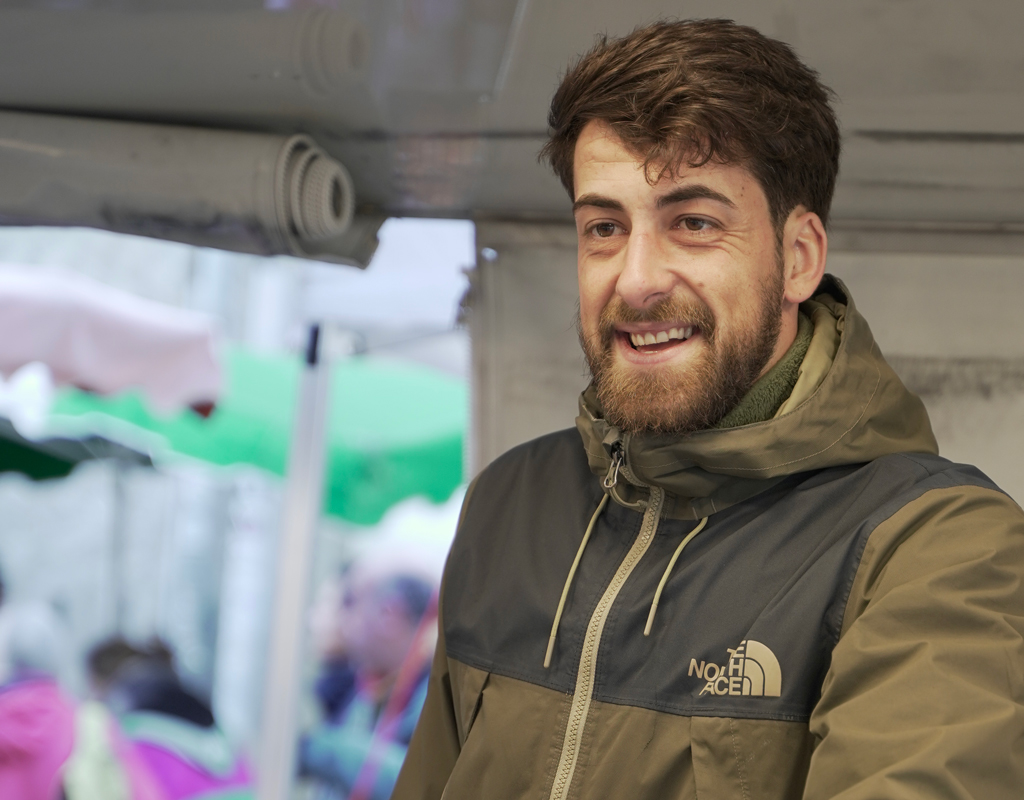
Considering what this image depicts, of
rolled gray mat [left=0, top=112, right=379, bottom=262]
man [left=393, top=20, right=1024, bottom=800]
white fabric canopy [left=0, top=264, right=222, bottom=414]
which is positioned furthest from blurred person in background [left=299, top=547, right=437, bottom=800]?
man [left=393, top=20, right=1024, bottom=800]

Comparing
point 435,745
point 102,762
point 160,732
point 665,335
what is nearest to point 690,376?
point 665,335

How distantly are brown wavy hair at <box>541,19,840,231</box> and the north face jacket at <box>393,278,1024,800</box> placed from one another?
0.20 meters

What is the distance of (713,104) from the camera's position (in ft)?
3.39

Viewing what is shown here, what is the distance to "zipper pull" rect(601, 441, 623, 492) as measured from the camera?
105 cm

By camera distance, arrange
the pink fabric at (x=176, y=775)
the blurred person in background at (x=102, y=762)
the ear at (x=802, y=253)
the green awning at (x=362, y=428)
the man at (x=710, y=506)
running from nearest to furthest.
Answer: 1. the man at (x=710, y=506)
2. the ear at (x=802, y=253)
3. the blurred person in background at (x=102, y=762)
4. the pink fabric at (x=176, y=775)
5. the green awning at (x=362, y=428)

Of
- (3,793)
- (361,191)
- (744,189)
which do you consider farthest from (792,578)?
(3,793)

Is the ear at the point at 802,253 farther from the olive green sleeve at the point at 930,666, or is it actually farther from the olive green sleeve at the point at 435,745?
the olive green sleeve at the point at 435,745

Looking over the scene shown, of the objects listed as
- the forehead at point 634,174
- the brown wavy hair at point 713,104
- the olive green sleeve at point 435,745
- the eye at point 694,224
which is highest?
the brown wavy hair at point 713,104

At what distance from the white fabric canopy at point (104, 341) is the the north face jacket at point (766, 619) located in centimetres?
243

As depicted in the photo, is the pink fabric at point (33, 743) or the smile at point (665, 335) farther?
the pink fabric at point (33, 743)

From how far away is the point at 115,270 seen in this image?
587 centimetres

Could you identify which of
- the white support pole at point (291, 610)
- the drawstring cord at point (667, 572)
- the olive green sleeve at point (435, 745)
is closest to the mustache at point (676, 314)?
the drawstring cord at point (667, 572)

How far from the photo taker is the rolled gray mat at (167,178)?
61.0 inches

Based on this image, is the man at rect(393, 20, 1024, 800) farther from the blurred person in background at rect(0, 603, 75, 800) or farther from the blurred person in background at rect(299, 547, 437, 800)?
the blurred person in background at rect(299, 547, 437, 800)
